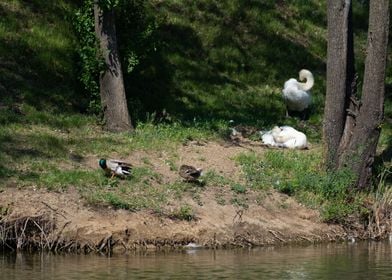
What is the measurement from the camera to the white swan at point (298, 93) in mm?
24438

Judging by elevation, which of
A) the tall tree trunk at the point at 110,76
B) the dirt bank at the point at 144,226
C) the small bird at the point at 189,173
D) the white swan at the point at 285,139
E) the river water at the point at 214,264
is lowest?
the river water at the point at 214,264

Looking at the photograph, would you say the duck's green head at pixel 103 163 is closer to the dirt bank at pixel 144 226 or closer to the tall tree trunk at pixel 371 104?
the dirt bank at pixel 144 226

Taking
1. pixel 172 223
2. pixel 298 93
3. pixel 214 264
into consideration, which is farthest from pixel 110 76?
pixel 214 264

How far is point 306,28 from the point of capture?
97.0 feet

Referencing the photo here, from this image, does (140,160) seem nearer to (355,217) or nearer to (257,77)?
(355,217)

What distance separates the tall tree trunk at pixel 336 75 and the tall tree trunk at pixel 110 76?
4.62 m

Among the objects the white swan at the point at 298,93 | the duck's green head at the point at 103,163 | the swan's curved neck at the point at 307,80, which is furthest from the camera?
the swan's curved neck at the point at 307,80

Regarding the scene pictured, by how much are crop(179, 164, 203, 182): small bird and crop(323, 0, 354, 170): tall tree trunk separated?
2.93 meters

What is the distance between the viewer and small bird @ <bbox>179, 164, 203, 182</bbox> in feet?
61.3

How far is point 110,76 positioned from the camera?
21.6 meters

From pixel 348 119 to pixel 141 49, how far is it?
559cm

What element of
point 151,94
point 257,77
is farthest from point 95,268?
point 257,77

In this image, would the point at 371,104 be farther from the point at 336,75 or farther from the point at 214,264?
the point at 214,264

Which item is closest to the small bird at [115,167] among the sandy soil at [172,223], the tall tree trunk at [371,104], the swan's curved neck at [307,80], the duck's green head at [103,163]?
the duck's green head at [103,163]
